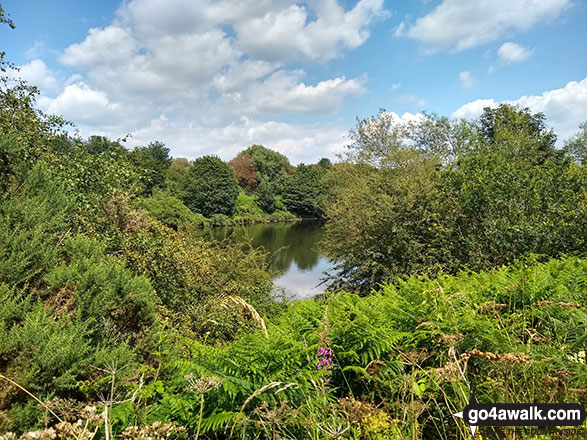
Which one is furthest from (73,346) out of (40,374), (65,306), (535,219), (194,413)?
(535,219)

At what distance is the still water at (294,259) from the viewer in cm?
1817

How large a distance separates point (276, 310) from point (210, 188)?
44.9m

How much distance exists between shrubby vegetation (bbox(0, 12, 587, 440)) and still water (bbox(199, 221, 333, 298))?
307cm

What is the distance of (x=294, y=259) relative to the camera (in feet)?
98.9

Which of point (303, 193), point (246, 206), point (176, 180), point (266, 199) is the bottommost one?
point (246, 206)

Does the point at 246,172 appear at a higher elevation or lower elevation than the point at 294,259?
higher

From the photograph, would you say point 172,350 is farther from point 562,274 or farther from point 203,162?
point 203,162

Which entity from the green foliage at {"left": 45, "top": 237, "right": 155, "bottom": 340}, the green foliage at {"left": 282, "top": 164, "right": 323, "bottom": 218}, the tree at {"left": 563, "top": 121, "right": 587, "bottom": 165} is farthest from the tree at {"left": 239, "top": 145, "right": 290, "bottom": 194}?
the green foliage at {"left": 45, "top": 237, "right": 155, "bottom": 340}

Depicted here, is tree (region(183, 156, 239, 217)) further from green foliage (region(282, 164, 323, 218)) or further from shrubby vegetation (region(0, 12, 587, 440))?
shrubby vegetation (region(0, 12, 587, 440))

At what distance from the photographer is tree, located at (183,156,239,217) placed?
5203 centimetres

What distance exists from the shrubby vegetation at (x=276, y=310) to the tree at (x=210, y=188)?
36.9 m

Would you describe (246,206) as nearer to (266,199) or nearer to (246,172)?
(266,199)

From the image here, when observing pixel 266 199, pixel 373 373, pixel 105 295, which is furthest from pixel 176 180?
pixel 373 373

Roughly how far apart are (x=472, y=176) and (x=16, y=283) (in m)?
11.4
